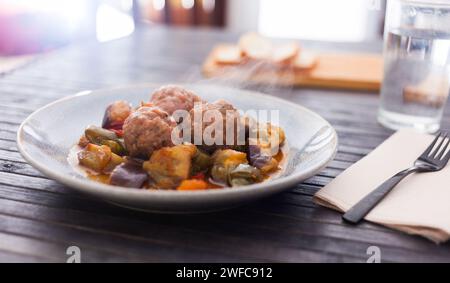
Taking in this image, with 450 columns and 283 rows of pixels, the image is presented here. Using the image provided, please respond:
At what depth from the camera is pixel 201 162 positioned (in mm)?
1354

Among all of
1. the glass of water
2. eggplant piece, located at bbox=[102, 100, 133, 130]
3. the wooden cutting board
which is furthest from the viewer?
the wooden cutting board

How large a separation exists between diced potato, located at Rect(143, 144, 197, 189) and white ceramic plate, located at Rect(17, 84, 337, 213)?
85 mm

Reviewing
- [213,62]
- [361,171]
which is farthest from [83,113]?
[213,62]

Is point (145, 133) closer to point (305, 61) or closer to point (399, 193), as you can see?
point (399, 193)

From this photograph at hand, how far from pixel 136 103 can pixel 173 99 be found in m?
0.39

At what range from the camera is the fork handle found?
4.02ft

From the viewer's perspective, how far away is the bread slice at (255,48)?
8.52 feet

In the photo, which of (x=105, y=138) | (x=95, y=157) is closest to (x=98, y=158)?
(x=95, y=157)

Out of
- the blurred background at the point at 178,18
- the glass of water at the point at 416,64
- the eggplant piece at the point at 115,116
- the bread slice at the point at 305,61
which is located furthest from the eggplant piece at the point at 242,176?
the blurred background at the point at 178,18

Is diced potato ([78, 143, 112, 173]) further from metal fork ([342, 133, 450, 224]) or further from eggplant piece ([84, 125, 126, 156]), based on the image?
metal fork ([342, 133, 450, 224])

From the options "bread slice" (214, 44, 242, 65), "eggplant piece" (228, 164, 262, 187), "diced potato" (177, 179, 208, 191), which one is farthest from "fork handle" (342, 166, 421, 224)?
"bread slice" (214, 44, 242, 65)

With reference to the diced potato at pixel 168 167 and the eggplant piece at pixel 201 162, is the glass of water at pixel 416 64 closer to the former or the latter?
the eggplant piece at pixel 201 162

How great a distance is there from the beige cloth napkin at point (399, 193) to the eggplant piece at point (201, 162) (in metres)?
0.30
